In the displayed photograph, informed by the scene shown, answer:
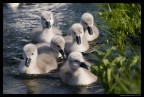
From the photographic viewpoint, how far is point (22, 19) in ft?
36.7

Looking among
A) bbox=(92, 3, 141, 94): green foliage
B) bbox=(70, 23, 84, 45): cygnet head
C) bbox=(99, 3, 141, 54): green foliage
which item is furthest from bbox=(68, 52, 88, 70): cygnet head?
bbox=(70, 23, 84, 45): cygnet head

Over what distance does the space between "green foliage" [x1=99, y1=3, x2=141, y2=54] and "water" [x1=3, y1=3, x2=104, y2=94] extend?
4.20 ft

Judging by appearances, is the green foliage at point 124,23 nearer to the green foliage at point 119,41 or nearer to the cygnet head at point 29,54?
the green foliage at point 119,41

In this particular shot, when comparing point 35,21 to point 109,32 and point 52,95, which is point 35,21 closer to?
point 109,32

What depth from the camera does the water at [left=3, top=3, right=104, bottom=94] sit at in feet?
25.0

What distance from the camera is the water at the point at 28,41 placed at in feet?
25.0

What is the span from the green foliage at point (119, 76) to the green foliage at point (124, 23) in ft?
4.66

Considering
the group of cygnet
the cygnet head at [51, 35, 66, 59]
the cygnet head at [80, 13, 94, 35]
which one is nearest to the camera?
the group of cygnet

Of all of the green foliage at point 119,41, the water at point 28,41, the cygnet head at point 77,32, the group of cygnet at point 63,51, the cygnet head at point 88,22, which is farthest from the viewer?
the cygnet head at point 88,22

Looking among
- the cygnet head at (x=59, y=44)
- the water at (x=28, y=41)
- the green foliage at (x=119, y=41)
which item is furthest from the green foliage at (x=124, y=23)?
the water at (x=28, y=41)

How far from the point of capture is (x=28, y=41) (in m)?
9.91

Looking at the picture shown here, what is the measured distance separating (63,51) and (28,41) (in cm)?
120

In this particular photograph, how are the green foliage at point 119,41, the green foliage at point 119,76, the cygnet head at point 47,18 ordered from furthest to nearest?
the cygnet head at point 47,18
the green foliage at point 119,41
the green foliage at point 119,76

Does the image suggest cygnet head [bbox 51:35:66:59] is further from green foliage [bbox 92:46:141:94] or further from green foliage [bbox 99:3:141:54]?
green foliage [bbox 92:46:141:94]
